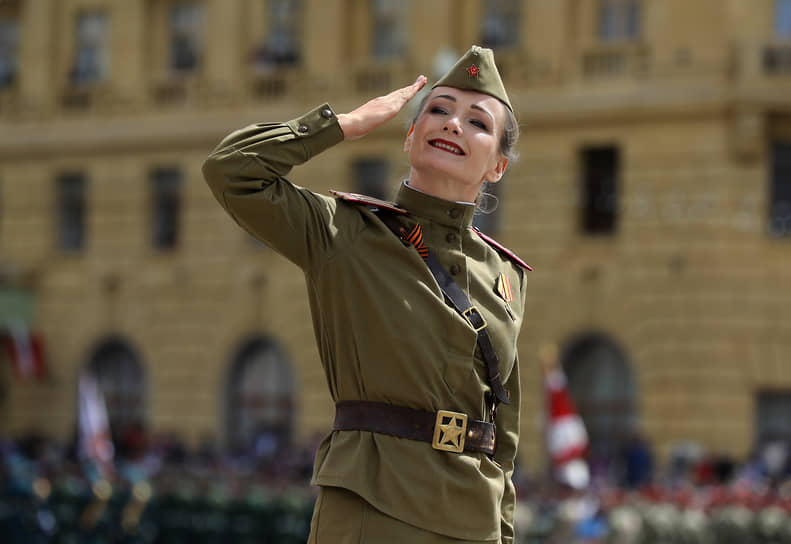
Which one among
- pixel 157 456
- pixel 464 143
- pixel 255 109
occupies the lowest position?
pixel 157 456

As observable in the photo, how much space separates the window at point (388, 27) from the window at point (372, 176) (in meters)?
2.13

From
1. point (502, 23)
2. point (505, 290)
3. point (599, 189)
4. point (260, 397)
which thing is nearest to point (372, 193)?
point (502, 23)

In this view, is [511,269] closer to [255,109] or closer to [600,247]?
[600,247]

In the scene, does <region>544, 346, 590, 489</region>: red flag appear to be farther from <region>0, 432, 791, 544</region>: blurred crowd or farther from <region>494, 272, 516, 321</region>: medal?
<region>494, 272, 516, 321</region>: medal

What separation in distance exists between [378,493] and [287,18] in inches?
1052

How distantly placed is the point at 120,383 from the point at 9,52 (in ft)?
26.3

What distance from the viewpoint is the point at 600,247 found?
2584 cm

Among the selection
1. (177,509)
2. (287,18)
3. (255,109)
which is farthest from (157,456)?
(287,18)

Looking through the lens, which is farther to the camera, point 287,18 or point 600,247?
point 287,18

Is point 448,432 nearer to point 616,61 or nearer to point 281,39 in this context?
point 616,61

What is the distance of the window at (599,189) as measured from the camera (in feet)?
86.1

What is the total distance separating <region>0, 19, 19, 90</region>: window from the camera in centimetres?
3309

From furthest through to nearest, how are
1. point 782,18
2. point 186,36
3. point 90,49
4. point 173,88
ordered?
point 90,49, point 186,36, point 173,88, point 782,18

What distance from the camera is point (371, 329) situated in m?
4.35
